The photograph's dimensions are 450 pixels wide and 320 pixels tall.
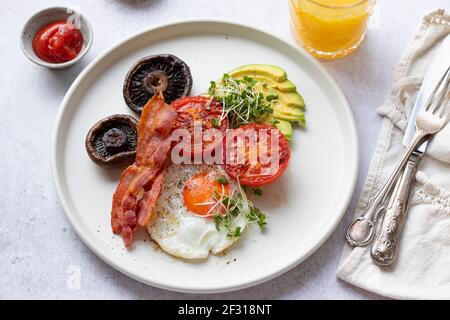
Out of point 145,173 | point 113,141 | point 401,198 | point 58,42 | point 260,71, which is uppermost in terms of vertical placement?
point 58,42

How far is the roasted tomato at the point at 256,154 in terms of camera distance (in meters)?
3.16

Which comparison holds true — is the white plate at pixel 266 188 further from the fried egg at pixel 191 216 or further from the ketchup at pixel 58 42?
the ketchup at pixel 58 42

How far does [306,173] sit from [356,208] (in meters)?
0.33

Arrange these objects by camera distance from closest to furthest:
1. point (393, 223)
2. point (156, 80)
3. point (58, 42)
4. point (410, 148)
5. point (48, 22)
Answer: point (393, 223) < point (410, 148) < point (156, 80) < point (58, 42) < point (48, 22)

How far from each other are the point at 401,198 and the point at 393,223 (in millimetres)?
145

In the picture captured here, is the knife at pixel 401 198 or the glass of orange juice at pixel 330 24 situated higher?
the glass of orange juice at pixel 330 24

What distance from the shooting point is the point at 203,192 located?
3180 millimetres

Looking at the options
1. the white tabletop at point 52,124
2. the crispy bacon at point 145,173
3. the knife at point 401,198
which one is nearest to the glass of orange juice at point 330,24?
the white tabletop at point 52,124

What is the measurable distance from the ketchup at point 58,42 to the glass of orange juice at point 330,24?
1.31 meters

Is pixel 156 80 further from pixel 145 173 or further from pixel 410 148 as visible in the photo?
pixel 410 148

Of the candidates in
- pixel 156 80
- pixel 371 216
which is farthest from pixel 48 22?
pixel 371 216

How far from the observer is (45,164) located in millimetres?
3500
